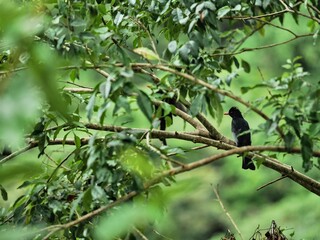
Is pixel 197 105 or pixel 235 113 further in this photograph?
pixel 235 113

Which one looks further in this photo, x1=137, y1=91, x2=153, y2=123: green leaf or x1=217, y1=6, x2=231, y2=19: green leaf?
x1=217, y1=6, x2=231, y2=19: green leaf

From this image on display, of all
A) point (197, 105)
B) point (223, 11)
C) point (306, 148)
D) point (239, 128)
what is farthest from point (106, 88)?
point (239, 128)

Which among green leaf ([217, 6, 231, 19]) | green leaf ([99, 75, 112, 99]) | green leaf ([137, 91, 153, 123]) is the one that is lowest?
green leaf ([217, 6, 231, 19])

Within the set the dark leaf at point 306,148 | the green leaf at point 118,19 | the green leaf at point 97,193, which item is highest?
the green leaf at point 118,19

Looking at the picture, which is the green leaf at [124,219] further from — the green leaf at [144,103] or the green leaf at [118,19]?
the green leaf at [118,19]

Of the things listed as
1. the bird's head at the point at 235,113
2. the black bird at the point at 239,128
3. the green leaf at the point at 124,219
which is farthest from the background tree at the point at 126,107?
the bird's head at the point at 235,113

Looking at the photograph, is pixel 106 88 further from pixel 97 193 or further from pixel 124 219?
pixel 124 219

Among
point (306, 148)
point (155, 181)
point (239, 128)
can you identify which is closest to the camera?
point (155, 181)

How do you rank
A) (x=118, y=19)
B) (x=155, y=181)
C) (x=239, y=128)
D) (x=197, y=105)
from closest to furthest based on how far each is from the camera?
(x=155, y=181) → (x=197, y=105) → (x=118, y=19) → (x=239, y=128)

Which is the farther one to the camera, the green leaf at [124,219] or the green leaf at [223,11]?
the green leaf at [223,11]

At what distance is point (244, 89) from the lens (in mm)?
1385

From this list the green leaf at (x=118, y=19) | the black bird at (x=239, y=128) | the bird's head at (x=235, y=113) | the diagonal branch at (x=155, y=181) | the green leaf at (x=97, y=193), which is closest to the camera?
the diagonal branch at (x=155, y=181)

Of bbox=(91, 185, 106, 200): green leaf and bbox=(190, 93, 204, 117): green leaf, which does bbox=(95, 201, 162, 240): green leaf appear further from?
bbox=(190, 93, 204, 117): green leaf

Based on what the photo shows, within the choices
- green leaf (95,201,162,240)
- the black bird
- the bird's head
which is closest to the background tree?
green leaf (95,201,162,240)
